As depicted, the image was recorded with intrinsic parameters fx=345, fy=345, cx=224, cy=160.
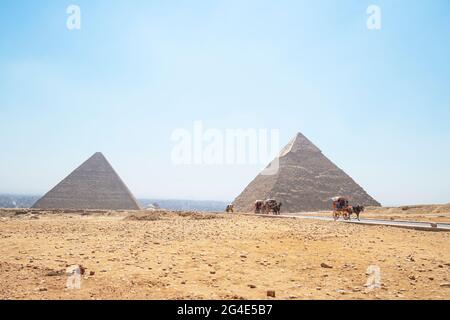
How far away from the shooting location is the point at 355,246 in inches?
415

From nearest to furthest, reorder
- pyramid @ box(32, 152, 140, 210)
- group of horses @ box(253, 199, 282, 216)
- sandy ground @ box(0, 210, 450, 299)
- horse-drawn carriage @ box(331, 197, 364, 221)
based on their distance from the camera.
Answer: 1. sandy ground @ box(0, 210, 450, 299)
2. horse-drawn carriage @ box(331, 197, 364, 221)
3. group of horses @ box(253, 199, 282, 216)
4. pyramid @ box(32, 152, 140, 210)

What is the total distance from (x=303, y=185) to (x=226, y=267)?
2882 inches

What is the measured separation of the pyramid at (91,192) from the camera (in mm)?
69562

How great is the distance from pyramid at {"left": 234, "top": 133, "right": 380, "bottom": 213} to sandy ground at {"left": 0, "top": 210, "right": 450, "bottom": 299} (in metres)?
58.6

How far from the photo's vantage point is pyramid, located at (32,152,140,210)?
6956 cm

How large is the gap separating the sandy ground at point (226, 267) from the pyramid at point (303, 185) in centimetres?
5863

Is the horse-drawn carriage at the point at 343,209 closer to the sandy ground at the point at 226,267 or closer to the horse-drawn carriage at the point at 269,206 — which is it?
the horse-drawn carriage at the point at 269,206

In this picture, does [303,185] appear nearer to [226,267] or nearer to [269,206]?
[269,206]

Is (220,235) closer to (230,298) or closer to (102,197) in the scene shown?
(230,298)

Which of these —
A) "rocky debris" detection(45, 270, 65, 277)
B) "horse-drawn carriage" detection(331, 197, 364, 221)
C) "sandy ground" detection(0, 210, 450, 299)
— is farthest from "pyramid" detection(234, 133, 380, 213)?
"rocky debris" detection(45, 270, 65, 277)

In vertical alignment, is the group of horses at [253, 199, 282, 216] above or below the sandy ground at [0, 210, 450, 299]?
below

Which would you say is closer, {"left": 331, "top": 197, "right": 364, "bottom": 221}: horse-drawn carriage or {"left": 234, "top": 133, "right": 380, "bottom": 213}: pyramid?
{"left": 331, "top": 197, "right": 364, "bottom": 221}: horse-drawn carriage

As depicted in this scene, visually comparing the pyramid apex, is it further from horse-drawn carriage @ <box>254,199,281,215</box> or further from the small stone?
the small stone

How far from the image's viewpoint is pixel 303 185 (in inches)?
3093
